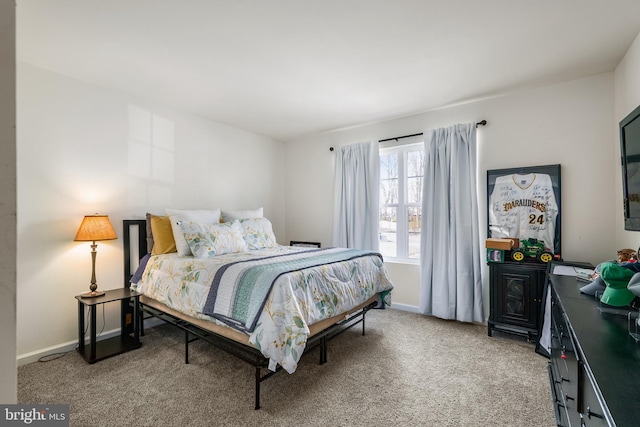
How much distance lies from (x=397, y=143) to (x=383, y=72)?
1.35 meters

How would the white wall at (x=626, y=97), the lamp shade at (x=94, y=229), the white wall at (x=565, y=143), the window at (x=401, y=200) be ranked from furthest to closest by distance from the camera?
the window at (x=401, y=200) → the white wall at (x=565, y=143) → the lamp shade at (x=94, y=229) → the white wall at (x=626, y=97)

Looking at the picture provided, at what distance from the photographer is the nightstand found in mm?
2469

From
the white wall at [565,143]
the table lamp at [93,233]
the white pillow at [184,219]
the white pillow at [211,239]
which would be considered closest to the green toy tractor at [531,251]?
the white wall at [565,143]

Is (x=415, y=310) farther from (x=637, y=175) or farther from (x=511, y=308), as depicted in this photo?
(x=637, y=175)

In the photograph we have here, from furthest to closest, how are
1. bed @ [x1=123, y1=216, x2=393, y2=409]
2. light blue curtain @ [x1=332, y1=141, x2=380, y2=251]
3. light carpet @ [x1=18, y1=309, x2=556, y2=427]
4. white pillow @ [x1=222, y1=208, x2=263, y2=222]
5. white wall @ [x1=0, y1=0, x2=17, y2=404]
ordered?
light blue curtain @ [x1=332, y1=141, x2=380, y2=251]
white pillow @ [x1=222, y1=208, x2=263, y2=222]
bed @ [x1=123, y1=216, x2=393, y2=409]
light carpet @ [x1=18, y1=309, x2=556, y2=427]
white wall @ [x1=0, y1=0, x2=17, y2=404]

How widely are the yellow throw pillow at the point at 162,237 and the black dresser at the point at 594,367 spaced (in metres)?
3.20

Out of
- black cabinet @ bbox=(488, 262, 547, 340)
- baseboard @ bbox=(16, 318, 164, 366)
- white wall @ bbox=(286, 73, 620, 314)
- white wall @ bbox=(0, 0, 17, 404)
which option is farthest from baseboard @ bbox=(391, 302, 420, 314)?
white wall @ bbox=(0, 0, 17, 404)

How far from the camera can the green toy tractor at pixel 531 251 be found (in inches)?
110

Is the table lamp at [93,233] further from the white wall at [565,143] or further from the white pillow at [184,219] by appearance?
the white wall at [565,143]

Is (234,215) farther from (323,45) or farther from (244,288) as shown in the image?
(323,45)

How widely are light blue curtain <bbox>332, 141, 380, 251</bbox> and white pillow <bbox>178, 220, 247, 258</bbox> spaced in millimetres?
1572

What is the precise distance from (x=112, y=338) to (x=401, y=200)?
3.67 meters

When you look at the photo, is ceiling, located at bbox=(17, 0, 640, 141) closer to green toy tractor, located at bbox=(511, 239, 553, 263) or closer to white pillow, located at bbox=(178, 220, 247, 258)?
white pillow, located at bbox=(178, 220, 247, 258)

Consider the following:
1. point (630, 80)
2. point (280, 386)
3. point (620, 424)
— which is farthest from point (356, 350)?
point (630, 80)
